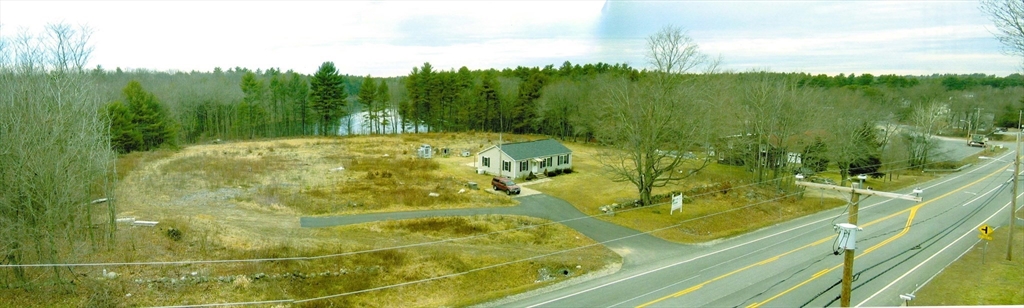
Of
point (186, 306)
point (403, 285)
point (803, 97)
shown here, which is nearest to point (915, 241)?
point (803, 97)

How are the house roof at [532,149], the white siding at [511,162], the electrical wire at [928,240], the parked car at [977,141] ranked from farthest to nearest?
the parked car at [977,141] < the house roof at [532,149] < the white siding at [511,162] < the electrical wire at [928,240]

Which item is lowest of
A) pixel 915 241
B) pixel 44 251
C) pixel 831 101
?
pixel 915 241

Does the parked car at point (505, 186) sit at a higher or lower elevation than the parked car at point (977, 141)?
lower

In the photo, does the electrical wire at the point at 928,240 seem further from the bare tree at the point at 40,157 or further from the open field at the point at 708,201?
the bare tree at the point at 40,157

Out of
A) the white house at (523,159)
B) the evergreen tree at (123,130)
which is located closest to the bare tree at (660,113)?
the white house at (523,159)

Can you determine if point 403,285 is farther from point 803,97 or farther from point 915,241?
point 803,97

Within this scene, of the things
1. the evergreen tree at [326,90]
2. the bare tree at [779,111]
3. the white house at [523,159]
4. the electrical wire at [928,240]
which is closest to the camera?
the electrical wire at [928,240]
